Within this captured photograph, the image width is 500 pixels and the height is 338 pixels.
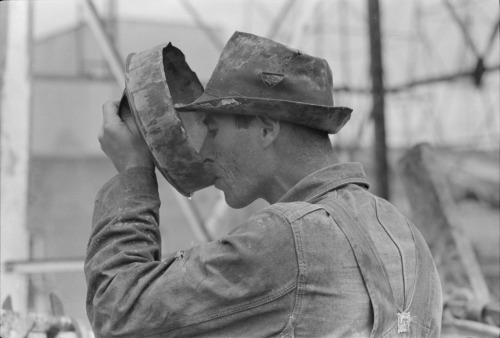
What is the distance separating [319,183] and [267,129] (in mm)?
150

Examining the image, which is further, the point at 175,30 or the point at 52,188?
the point at 52,188

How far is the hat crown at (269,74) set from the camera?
154 cm

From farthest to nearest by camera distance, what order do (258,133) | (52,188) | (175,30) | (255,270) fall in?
(52,188), (175,30), (258,133), (255,270)

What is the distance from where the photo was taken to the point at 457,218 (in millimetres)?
5051

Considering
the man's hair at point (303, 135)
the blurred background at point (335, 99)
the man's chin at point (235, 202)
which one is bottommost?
the blurred background at point (335, 99)

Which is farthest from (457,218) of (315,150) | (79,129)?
(79,129)

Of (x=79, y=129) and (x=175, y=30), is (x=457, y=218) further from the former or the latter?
(x=79, y=129)

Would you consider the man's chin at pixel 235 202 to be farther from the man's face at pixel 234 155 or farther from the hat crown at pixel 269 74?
the hat crown at pixel 269 74

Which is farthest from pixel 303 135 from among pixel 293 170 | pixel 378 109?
pixel 378 109

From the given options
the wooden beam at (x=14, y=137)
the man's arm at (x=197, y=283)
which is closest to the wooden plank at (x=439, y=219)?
the wooden beam at (x=14, y=137)

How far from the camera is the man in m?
1.35

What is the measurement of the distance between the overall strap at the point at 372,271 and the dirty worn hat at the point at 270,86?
7.8 inches

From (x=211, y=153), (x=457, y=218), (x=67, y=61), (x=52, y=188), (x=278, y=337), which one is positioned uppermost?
(x=211, y=153)

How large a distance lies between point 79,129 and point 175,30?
29.3 feet
